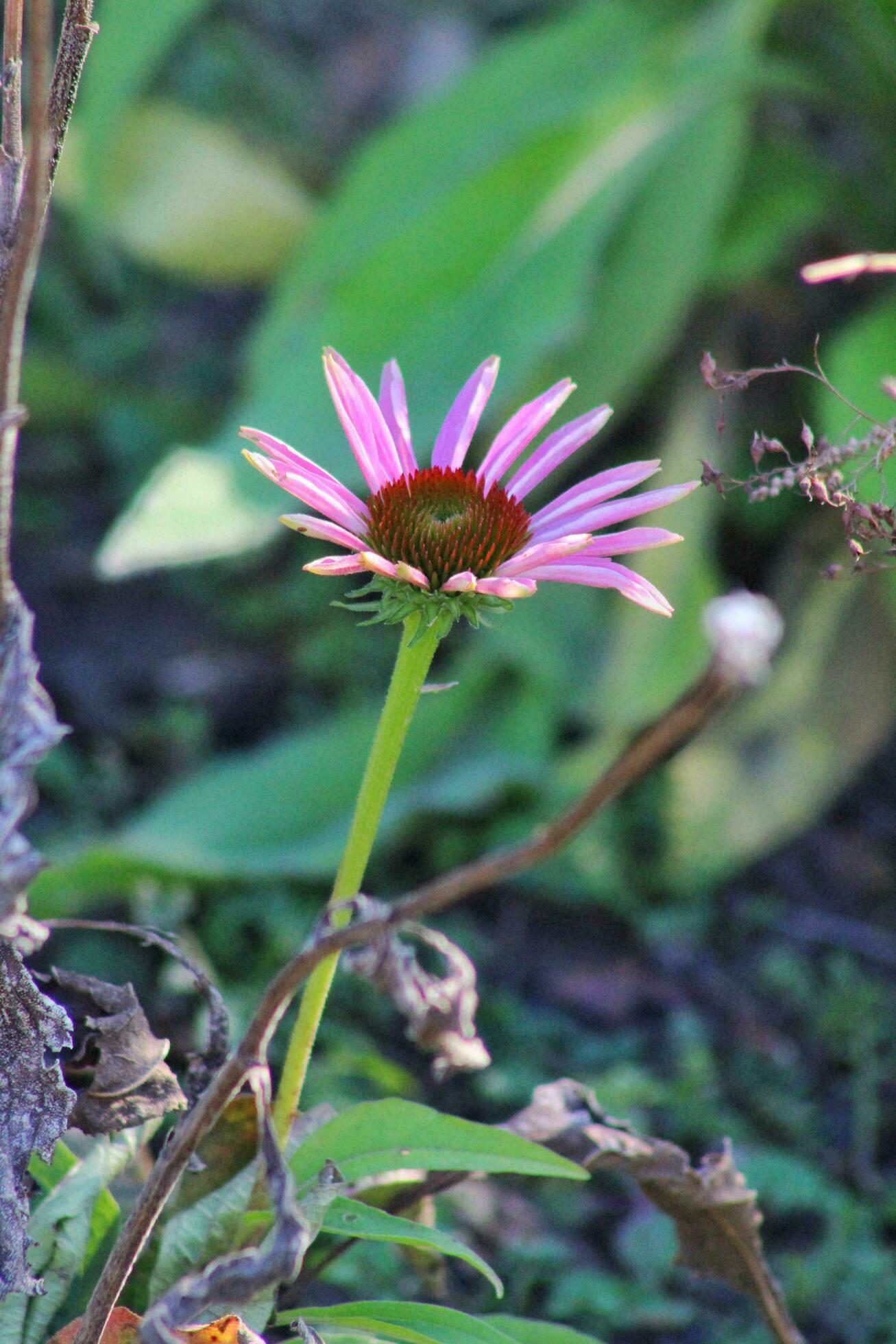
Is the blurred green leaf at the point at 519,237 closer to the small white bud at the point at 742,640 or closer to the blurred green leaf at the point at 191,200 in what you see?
the blurred green leaf at the point at 191,200

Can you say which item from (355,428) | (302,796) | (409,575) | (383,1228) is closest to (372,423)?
(355,428)

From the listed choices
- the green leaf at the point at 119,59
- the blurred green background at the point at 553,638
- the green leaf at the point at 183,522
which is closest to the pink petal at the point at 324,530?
the blurred green background at the point at 553,638

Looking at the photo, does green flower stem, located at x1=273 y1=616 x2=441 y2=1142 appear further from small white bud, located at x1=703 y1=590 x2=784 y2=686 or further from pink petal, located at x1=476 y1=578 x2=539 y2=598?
small white bud, located at x1=703 y1=590 x2=784 y2=686

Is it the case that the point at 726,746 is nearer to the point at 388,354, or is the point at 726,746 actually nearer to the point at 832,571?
the point at 388,354

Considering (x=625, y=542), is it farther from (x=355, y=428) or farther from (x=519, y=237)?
(x=519, y=237)

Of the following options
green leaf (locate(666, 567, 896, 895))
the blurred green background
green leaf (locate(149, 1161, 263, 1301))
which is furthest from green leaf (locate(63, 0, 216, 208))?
green leaf (locate(149, 1161, 263, 1301))

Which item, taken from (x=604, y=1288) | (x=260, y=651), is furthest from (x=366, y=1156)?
(x=260, y=651)

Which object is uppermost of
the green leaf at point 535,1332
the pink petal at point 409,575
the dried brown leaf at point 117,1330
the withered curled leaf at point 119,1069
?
the pink petal at point 409,575
